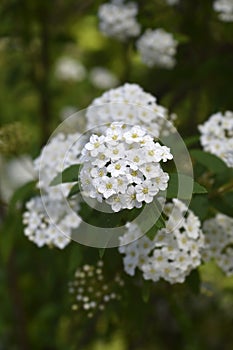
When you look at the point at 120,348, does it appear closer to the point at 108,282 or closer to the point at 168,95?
the point at 168,95

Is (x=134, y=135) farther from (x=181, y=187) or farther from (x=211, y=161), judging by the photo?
(x=211, y=161)

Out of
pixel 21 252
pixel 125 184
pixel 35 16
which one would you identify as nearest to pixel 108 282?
pixel 125 184

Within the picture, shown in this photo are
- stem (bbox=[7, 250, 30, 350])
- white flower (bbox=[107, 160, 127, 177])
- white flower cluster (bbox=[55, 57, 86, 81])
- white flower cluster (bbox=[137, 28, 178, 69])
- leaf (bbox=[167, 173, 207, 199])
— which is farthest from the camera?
white flower cluster (bbox=[55, 57, 86, 81])

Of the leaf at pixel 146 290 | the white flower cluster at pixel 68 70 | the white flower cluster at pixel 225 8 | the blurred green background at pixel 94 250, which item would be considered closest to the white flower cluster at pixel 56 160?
the blurred green background at pixel 94 250

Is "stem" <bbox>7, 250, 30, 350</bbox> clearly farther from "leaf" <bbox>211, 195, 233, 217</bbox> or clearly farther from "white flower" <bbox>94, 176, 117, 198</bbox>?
"white flower" <bbox>94, 176, 117, 198</bbox>

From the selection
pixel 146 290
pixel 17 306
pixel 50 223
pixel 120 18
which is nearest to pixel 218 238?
pixel 146 290

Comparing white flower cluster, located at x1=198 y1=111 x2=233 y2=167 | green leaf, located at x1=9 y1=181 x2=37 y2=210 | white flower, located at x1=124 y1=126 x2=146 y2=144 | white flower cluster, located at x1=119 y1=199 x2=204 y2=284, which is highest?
white flower, located at x1=124 y1=126 x2=146 y2=144

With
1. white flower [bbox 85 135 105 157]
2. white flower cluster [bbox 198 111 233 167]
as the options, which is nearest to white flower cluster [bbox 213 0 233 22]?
white flower cluster [bbox 198 111 233 167]
